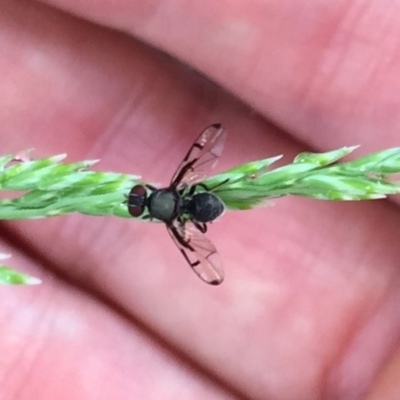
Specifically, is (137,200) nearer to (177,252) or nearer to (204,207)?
(204,207)

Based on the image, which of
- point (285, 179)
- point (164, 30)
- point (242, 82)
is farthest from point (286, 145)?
point (285, 179)

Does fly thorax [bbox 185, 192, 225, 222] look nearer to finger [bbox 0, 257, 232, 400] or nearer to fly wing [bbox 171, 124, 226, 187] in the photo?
fly wing [bbox 171, 124, 226, 187]

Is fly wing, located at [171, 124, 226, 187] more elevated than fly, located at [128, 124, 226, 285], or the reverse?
fly wing, located at [171, 124, 226, 187]

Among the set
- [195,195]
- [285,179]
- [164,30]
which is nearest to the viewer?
[285,179]

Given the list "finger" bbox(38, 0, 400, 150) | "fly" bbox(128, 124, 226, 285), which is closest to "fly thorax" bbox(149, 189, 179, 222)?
"fly" bbox(128, 124, 226, 285)

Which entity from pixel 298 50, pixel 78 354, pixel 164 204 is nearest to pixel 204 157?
pixel 164 204

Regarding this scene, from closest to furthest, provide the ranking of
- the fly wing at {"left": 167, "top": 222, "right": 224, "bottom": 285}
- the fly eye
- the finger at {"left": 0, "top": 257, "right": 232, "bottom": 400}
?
the fly eye < the fly wing at {"left": 167, "top": 222, "right": 224, "bottom": 285} < the finger at {"left": 0, "top": 257, "right": 232, "bottom": 400}

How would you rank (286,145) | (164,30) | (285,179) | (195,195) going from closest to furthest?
(285,179) < (195,195) < (164,30) < (286,145)

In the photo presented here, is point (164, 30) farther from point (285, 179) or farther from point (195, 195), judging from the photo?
point (285, 179)
